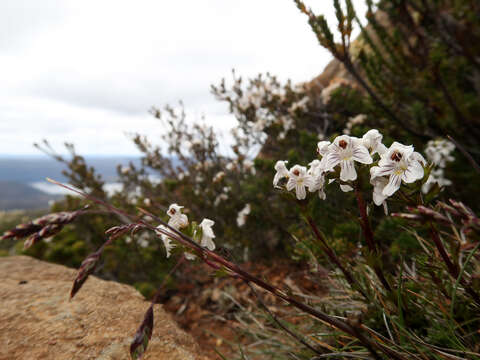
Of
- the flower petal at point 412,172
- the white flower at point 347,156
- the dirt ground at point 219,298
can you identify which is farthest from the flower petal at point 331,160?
the dirt ground at point 219,298

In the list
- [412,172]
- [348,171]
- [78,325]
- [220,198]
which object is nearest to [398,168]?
[412,172]

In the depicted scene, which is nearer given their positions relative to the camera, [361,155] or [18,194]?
[361,155]

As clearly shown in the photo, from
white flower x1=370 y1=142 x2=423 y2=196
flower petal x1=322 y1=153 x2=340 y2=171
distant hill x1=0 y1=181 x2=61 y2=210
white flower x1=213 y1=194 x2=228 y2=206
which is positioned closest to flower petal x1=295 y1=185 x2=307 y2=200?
flower petal x1=322 y1=153 x2=340 y2=171

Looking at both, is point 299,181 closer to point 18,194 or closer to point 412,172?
point 412,172

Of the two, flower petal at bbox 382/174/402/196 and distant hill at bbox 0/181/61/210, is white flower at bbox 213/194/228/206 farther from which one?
distant hill at bbox 0/181/61/210

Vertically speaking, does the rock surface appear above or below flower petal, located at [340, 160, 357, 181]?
below

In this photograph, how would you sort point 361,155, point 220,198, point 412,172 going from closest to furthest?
point 412,172 → point 361,155 → point 220,198

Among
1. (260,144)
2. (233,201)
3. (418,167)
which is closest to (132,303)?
(418,167)
